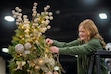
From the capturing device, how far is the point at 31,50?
2008mm

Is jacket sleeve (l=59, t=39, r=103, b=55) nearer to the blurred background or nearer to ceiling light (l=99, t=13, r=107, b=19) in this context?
the blurred background

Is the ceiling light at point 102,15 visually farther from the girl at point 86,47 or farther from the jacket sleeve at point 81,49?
the jacket sleeve at point 81,49

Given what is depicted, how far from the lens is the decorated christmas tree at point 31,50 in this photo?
6.50 feet

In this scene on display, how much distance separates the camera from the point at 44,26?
2.09 m

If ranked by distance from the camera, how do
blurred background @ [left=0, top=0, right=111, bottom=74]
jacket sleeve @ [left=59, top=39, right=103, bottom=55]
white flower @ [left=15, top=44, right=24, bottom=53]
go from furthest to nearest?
blurred background @ [left=0, top=0, right=111, bottom=74]
jacket sleeve @ [left=59, top=39, right=103, bottom=55]
white flower @ [left=15, top=44, right=24, bottom=53]

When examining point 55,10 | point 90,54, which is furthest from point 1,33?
point 90,54

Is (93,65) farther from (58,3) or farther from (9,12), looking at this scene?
(9,12)

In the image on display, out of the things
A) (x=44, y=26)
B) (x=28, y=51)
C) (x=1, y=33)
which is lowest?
(x=28, y=51)

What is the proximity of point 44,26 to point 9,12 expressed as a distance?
477 centimetres

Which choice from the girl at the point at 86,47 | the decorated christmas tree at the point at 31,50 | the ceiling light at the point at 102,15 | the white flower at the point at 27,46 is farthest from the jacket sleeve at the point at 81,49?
the ceiling light at the point at 102,15

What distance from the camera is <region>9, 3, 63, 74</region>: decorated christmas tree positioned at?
198 cm

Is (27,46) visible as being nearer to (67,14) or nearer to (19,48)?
(19,48)

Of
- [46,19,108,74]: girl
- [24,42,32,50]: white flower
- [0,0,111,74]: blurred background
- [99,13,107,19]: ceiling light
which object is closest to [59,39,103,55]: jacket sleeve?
[46,19,108,74]: girl

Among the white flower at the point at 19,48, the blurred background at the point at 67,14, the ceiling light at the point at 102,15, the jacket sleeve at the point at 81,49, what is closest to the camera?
the white flower at the point at 19,48
